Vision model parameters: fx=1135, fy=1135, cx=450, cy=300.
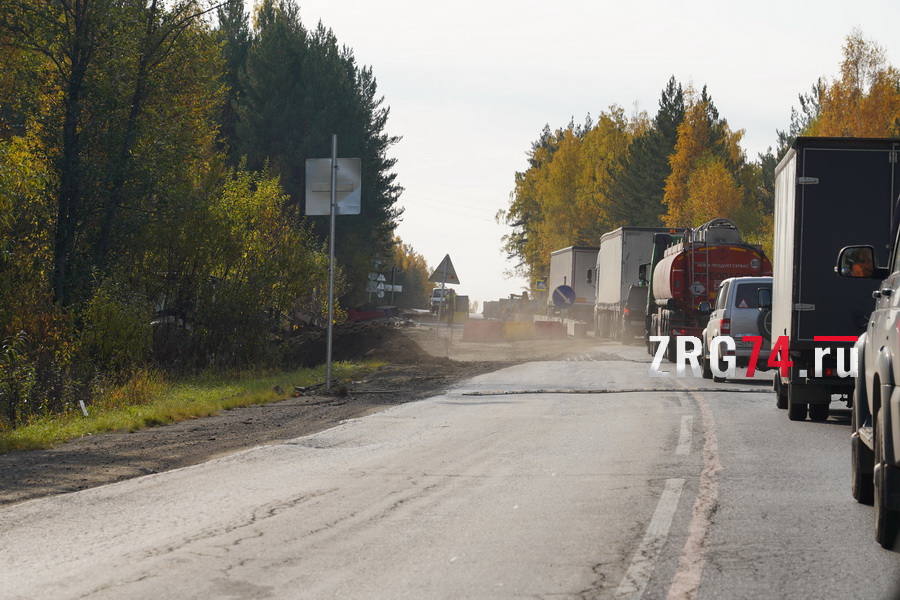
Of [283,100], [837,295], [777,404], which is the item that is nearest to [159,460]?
[837,295]

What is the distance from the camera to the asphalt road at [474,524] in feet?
18.9

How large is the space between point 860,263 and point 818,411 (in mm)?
7182

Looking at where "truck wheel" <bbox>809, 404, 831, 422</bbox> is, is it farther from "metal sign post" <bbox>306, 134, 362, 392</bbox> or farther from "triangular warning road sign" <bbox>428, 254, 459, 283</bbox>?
"triangular warning road sign" <bbox>428, 254, 459, 283</bbox>

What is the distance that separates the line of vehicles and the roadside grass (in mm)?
7790

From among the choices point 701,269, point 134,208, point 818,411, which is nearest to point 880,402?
point 818,411

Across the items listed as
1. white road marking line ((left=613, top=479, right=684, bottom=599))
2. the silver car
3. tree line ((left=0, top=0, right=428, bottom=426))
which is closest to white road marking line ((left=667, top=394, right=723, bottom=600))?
white road marking line ((left=613, top=479, right=684, bottom=599))

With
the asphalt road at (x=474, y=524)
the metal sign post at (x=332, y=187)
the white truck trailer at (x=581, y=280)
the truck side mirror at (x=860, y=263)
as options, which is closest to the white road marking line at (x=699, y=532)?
the asphalt road at (x=474, y=524)

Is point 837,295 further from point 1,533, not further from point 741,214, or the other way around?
point 741,214

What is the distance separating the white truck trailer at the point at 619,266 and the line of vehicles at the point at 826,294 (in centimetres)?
845

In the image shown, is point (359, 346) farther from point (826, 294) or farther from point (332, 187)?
point (826, 294)

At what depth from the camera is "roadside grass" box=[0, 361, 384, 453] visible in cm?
1309

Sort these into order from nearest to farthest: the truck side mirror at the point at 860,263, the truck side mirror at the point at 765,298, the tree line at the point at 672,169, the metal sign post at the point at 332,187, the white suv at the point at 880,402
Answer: the white suv at the point at 880,402 < the truck side mirror at the point at 860,263 < the metal sign post at the point at 332,187 < the truck side mirror at the point at 765,298 < the tree line at the point at 672,169

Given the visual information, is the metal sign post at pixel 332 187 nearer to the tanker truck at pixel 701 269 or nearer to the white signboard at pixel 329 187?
the white signboard at pixel 329 187

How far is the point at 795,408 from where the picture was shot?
1453cm
